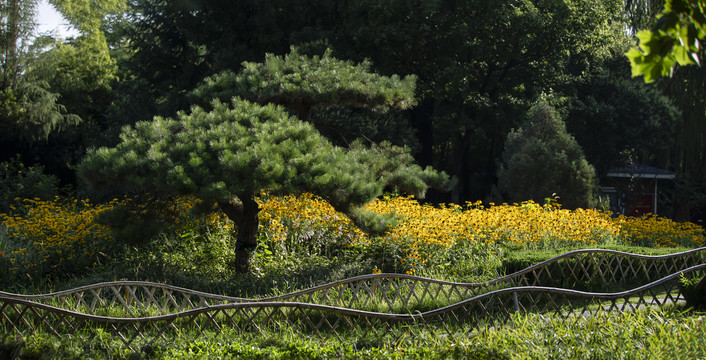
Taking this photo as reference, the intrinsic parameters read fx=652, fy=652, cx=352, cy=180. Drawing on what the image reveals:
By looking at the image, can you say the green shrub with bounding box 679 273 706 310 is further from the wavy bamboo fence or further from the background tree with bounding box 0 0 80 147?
the background tree with bounding box 0 0 80 147

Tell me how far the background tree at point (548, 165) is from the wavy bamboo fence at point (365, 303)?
6.37m

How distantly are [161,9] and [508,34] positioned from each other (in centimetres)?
982

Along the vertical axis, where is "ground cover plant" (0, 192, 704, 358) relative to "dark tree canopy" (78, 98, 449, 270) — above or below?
→ below

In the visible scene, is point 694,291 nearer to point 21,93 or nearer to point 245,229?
point 245,229

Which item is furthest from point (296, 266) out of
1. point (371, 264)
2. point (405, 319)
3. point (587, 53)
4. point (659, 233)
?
point (587, 53)

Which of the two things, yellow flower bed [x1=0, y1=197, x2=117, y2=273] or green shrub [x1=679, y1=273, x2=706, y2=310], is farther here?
yellow flower bed [x1=0, y1=197, x2=117, y2=273]

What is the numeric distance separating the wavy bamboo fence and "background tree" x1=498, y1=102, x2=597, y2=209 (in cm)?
637

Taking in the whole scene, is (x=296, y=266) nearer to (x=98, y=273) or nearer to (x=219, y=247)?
(x=219, y=247)

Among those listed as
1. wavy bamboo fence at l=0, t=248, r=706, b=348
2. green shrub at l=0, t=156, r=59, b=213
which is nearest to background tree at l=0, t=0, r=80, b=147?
green shrub at l=0, t=156, r=59, b=213

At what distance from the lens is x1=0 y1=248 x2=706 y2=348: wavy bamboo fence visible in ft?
19.2

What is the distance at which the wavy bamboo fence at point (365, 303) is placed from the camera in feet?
19.2

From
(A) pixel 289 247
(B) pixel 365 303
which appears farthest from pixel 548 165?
(B) pixel 365 303

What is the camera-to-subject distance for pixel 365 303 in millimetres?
7609

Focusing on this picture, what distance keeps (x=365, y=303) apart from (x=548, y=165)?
34.3 feet
